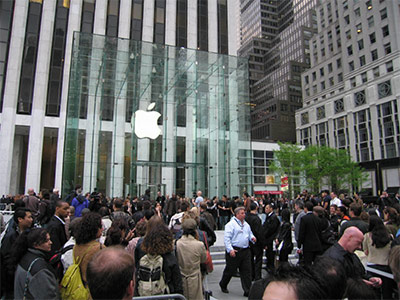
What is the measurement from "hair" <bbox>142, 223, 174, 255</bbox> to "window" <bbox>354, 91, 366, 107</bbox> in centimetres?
6283

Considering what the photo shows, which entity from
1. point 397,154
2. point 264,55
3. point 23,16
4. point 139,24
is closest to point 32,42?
point 23,16

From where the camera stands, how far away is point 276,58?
112188mm

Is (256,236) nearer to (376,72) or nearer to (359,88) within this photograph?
(376,72)

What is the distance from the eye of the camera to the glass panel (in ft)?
66.3

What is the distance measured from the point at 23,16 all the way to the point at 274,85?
84.6 m

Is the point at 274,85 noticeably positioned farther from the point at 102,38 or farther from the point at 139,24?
the point at 102,38

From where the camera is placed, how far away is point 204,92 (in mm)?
21641

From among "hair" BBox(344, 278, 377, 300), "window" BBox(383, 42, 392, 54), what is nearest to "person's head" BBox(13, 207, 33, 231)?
"hair" BBox(344, 278, 377, 300)

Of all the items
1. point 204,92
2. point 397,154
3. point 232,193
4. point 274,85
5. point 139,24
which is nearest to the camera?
point 232,193

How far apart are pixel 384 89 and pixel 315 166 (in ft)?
66.4

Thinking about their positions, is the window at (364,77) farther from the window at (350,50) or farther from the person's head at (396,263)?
the person's head at (396,263)

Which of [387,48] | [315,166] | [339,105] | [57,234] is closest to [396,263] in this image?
[57,234]

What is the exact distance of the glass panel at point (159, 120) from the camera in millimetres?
20203

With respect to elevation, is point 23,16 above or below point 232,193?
above
